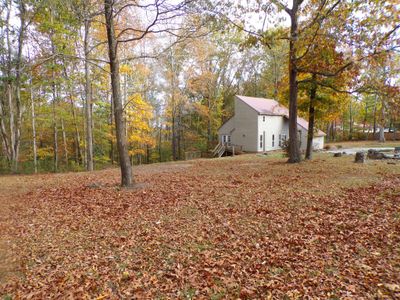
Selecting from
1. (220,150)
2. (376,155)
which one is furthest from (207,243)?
(220,150)

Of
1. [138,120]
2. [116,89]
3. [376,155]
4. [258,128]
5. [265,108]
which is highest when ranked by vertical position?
[265,108]

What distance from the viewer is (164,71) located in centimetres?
2609

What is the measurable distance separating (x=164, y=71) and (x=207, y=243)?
79.3 feet

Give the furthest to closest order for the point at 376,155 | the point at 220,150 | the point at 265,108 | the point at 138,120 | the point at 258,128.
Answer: the point at 220,150
the point at 265,108
the point at 258,128
the point at 138,120
the point at 376,155

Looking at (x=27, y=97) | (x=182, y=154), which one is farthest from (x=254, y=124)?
(x=27, y=97)

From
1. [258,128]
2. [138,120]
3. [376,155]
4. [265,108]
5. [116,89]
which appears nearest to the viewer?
[116,89]

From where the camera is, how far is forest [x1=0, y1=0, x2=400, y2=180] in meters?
7.87

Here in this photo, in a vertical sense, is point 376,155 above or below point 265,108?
below

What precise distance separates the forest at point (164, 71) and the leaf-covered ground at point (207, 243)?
2788 mm

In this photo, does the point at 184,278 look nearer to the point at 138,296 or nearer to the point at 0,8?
the point at 138,296

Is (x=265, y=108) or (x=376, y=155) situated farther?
(x=265, y=108)

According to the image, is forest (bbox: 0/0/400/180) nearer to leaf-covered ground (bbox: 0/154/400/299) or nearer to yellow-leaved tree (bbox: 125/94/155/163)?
yellow-leaved tree (bbox: 125/94/155/163)

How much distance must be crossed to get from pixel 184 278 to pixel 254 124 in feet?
77.0

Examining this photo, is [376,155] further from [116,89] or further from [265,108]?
[116,89]
